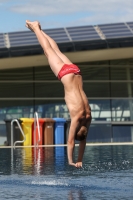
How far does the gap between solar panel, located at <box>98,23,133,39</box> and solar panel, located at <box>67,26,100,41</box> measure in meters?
0.53

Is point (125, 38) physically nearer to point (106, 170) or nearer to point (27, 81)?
point (27, 81)

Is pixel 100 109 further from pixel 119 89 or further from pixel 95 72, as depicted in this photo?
pixel 95 72

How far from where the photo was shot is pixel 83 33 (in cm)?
2825

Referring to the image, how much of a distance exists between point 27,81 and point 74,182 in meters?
20.1

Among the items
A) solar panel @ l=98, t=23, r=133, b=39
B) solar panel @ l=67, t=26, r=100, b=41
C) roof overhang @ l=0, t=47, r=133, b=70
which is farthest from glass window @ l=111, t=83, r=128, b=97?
solar panel @ l=67, t=26, r=100, b=41

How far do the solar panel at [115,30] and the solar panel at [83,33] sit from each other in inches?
21.0

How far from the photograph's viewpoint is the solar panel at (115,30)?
1075 inches

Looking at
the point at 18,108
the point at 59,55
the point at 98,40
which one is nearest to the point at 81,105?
the point at 59,55

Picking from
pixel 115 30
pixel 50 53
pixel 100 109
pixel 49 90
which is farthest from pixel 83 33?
pixel 50 53

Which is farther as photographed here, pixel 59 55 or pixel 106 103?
pixel 106 103

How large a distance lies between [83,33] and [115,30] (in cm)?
166

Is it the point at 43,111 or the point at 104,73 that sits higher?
the point at 104,73

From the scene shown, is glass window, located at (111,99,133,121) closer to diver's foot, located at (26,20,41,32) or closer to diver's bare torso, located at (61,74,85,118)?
diver's foot, located at (26,20,41,32)

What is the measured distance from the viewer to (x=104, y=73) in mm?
29328
